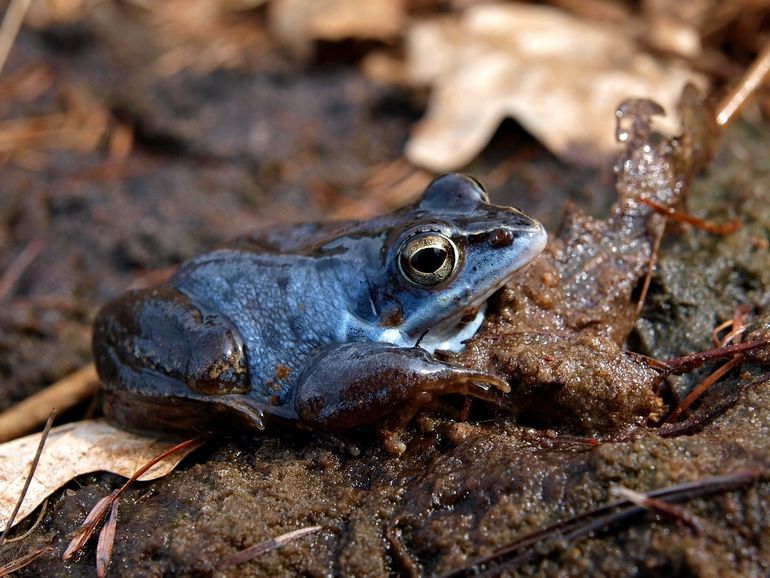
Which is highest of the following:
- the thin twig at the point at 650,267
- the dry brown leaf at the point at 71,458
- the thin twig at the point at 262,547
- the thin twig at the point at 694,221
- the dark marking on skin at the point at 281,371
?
the thin twig at the point at 694,221

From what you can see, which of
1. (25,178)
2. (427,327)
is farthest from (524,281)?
(25,178)

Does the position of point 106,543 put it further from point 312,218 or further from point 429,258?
point 312,218

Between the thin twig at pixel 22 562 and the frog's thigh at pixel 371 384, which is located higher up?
the frog's thigh at pixel 371 384

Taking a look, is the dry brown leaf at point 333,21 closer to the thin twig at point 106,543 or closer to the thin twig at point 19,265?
the thin twig at point 19,265

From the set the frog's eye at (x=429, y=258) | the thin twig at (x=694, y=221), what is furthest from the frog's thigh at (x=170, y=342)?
the thin twig at (x=694, y=221)

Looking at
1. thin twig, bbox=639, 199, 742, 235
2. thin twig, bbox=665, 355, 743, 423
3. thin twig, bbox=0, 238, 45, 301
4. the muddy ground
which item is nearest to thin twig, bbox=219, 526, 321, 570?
the muddy ground

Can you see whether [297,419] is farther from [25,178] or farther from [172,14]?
[172,14]
